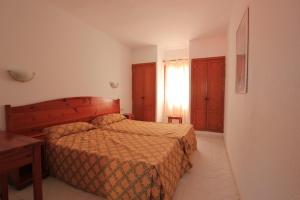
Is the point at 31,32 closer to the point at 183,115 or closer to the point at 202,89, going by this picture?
the point at 202,89

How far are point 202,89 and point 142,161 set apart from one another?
3116mm

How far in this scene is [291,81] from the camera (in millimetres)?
715

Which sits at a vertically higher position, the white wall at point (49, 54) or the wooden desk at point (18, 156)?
the white wall at point (49, 54)

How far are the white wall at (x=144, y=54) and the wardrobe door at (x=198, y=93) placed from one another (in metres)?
1.22

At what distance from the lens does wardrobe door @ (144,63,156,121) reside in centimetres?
464

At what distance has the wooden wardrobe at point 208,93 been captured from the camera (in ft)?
12.9

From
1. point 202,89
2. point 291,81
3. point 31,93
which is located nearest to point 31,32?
point 31,93

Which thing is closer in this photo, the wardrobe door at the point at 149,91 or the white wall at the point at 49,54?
the white wall at the point at 49,54

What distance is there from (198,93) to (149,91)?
1.42 metres

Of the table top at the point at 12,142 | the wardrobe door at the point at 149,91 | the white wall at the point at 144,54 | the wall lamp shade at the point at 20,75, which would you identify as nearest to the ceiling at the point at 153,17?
the white wall at the point at 144,54

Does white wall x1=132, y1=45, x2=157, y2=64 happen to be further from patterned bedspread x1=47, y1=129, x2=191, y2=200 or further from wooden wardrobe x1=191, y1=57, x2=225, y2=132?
patterned bedspread x1=47, y1=129, x2=191, y2=200

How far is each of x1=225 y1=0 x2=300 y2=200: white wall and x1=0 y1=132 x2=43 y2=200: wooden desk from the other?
190 centimetres

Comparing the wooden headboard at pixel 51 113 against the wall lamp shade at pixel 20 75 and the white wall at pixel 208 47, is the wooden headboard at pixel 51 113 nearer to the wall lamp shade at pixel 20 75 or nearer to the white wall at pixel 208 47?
the wall lamp shade at pixel 20 75

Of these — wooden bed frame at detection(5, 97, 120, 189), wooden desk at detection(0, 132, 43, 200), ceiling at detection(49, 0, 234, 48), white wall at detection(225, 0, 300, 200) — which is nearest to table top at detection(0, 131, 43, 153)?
wooden desk at detection(0, 132, 43, 200)
